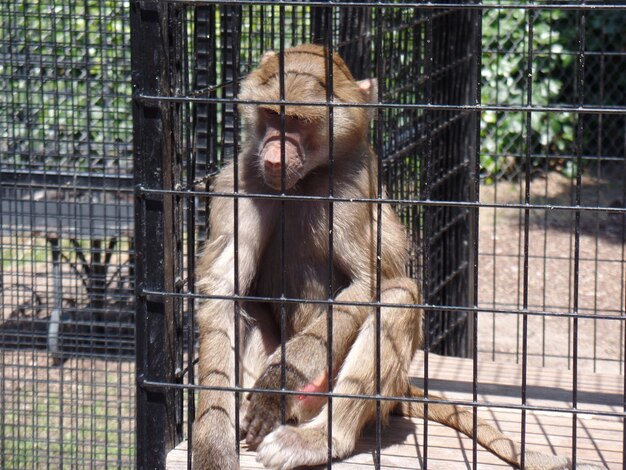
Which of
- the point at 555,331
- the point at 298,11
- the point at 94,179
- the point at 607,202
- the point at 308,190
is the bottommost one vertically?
the point at 555,331

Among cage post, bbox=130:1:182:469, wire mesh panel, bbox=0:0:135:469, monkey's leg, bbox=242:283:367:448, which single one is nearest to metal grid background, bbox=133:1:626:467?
cage post, bbox=130:1:182:469

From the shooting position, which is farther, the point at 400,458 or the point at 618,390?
the point at 618,390

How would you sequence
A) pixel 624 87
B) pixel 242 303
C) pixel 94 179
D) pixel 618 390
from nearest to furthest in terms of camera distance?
1. pixel 242 303
2. pixel 618 390
3. pixel 94 179
4. pixel 624 87

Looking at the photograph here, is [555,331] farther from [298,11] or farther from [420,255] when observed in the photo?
[298,11]

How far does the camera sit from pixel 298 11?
5133 mm

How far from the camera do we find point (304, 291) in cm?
314

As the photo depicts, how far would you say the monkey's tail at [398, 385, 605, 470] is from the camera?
2727mm

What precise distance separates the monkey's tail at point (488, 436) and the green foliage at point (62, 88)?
9.74 ft

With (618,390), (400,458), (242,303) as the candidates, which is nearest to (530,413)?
(618,390)

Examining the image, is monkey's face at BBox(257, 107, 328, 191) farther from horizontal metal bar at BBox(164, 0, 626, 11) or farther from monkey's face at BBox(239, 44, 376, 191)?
horizontal metal bar at BBox(164, 0, 626, 11)

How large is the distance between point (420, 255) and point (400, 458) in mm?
1947

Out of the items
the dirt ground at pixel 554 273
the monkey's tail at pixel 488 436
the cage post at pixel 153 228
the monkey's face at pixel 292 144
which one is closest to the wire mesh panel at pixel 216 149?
the cage post at pixel 153 228

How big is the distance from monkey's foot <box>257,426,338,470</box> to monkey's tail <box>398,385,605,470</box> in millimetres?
417

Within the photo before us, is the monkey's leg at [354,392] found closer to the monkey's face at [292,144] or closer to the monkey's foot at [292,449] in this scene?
the monkey's foot at [292,449]
